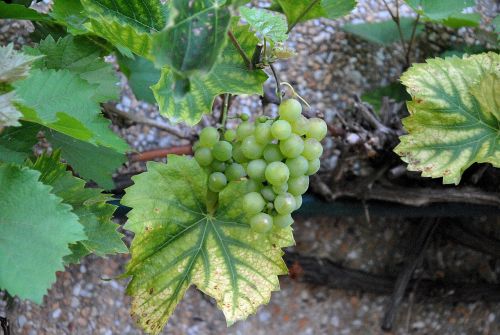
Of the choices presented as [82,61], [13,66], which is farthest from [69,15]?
[13,66]

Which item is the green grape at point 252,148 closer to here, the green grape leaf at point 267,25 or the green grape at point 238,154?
the green grape at point 238,154

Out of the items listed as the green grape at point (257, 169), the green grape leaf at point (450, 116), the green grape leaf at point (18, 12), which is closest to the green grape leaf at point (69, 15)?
the green grape leaf at point (18, 12)

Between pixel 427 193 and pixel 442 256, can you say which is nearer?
pixel 427 193

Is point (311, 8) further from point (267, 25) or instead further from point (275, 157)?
point (275, 157)

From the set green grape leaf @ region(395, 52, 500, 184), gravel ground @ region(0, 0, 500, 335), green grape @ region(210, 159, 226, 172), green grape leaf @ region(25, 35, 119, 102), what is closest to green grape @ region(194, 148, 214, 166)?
green grape @ region(210, 159, 226, 172)

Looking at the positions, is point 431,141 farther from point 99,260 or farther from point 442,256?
point 99,260

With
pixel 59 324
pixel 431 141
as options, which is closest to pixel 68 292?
pixel 59 324
